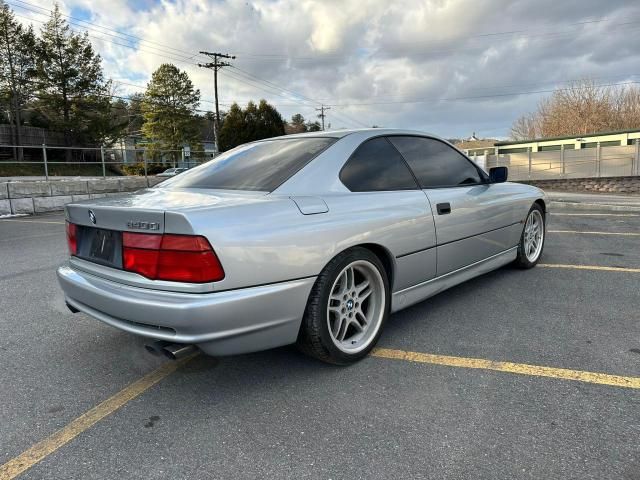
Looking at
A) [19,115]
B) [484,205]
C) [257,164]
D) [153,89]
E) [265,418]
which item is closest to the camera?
[265,418]

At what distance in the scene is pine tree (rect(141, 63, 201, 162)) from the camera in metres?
45.1

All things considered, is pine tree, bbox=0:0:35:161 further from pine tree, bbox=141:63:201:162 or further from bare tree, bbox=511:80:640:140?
bare tree, bbox=511:80:640:140

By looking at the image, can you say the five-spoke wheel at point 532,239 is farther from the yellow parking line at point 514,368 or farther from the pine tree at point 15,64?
the pine tree at point 15,64

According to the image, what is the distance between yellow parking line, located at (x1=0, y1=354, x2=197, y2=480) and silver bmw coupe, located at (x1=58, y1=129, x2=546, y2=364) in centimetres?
40

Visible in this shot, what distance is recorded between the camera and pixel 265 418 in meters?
2.21

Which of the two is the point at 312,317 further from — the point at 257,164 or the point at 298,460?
the point at 257,164

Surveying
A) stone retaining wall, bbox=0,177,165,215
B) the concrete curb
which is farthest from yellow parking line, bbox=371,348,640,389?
stone retaining wall, bbox=0,177,165,215

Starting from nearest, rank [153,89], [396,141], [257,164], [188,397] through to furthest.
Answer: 1. [188,397]
2. [257,164]
3. [396,141]
4. [153,89]

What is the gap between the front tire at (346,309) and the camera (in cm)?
247

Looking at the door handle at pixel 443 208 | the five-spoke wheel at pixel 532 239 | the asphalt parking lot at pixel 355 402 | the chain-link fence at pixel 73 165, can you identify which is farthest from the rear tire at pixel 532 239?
the chain-link fence at pixel 73 165

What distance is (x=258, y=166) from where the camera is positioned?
2.99 meters

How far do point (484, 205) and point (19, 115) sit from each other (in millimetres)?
41761

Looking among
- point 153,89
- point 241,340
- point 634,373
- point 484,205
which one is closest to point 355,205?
point 241,340

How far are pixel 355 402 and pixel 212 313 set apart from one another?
877mm
